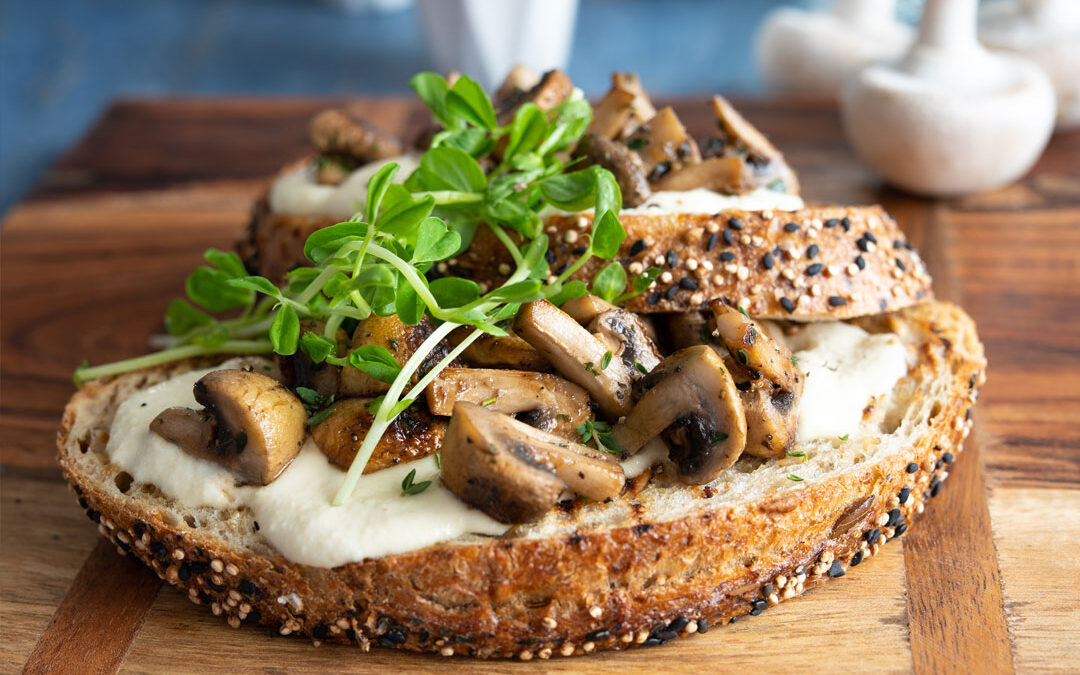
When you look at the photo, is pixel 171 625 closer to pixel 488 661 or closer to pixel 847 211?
pixel 488 661

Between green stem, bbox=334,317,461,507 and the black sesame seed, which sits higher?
green stem, bbox=334,317,461,507

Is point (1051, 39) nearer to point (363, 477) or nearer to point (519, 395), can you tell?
point (519, 395)

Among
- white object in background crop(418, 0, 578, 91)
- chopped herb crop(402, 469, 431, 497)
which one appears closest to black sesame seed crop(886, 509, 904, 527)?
chopped herb crop(402, 469, 431, 497)

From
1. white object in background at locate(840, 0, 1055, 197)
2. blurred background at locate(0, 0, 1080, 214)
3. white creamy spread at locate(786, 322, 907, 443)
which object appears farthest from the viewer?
blurred background at locate(0, 0, 1080, 214)

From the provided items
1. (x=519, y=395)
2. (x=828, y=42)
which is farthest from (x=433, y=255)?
(x=828, y=42)

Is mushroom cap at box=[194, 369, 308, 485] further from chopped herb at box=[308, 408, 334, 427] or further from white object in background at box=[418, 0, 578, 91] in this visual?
white object in background at box=[418, 0, 578, 91]
